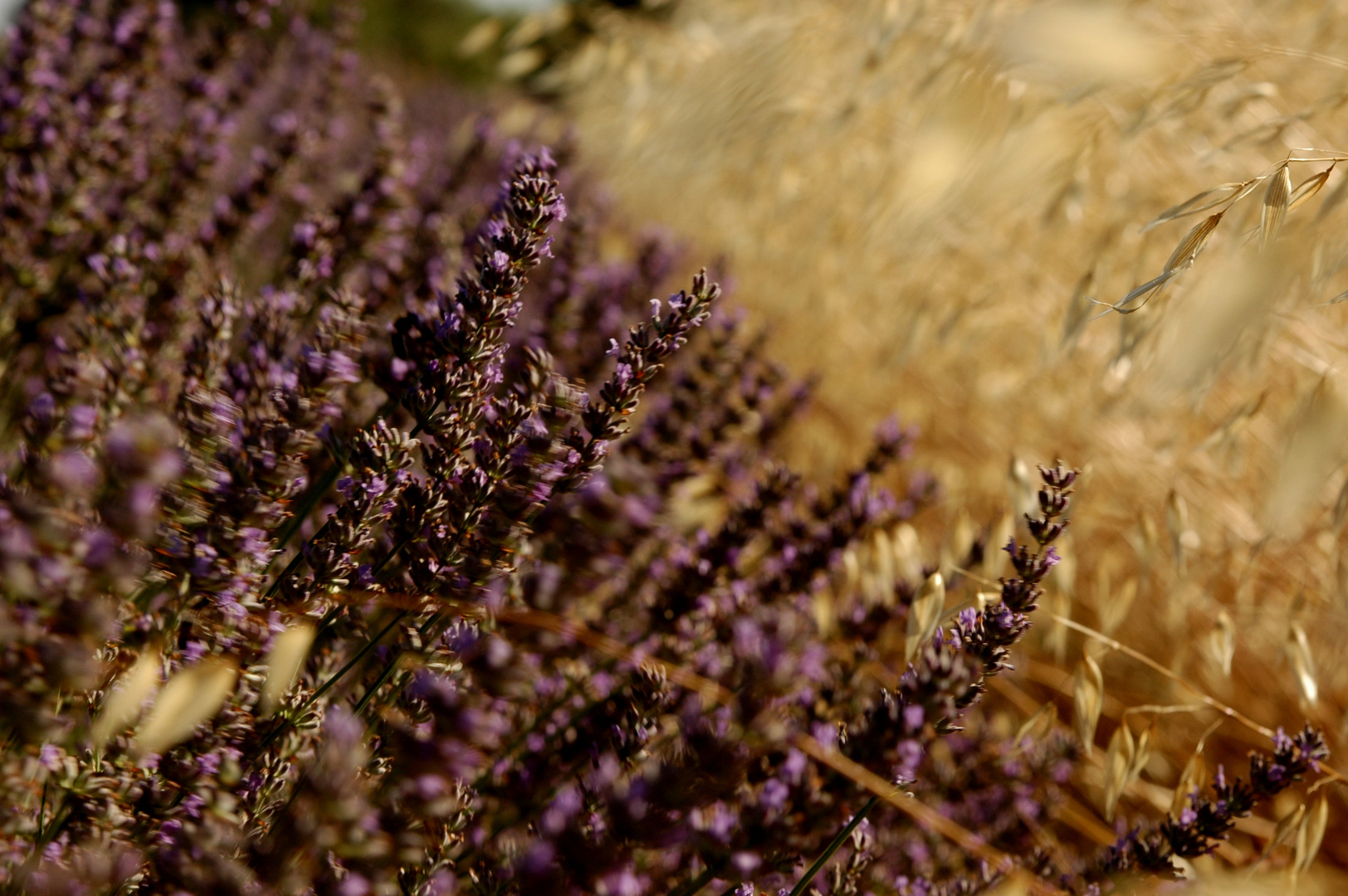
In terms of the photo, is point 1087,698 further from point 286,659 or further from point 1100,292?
point 286,659

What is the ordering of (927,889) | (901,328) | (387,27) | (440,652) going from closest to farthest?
(440,652) < (927,889) < (901,328) < (387,27)

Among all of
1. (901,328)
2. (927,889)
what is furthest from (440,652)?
(901,328)

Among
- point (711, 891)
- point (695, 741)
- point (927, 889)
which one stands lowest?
point (711, 891)

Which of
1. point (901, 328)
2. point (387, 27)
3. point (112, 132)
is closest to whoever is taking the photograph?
point (112, 132)

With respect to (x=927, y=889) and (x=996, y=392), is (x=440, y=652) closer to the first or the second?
(x=927, y=889)

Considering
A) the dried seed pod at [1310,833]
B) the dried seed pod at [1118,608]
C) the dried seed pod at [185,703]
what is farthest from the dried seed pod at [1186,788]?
the dried seed pod at [185,703]

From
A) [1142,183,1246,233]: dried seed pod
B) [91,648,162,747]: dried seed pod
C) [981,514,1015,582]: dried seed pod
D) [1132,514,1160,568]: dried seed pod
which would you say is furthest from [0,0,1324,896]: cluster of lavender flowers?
[1142,183,1246,233]: dried seed pod
